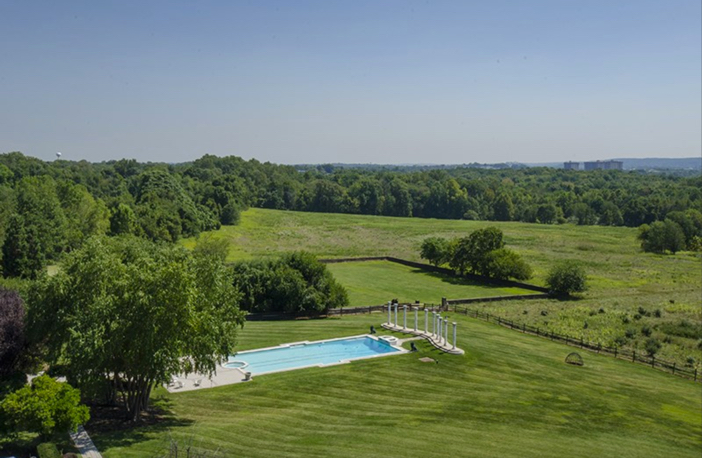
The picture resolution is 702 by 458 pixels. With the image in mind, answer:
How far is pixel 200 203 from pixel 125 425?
99.3 meters

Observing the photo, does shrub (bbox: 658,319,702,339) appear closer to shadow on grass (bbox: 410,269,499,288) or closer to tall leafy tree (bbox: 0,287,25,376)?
shadow on grass (bbox: 410,269,499,288)

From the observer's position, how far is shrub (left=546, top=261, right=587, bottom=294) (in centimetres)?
6322

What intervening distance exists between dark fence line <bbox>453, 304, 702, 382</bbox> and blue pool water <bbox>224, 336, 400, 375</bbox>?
556 inches

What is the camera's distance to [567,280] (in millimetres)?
63281

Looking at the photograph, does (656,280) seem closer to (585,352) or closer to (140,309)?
(585,352)

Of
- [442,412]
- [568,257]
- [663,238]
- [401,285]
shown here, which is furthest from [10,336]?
[663,238]

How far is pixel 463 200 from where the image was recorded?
165 metres

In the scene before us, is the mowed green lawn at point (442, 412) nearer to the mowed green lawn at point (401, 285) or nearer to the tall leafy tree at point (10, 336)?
the tall leafy tree at point (10, 336)

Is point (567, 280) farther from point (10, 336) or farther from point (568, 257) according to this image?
point (10, 336)

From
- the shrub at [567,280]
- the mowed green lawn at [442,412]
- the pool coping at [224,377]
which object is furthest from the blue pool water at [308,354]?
the shrub at [567,280]

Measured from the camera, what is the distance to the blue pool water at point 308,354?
107 feet

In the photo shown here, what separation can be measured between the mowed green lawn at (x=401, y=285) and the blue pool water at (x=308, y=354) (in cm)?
1665

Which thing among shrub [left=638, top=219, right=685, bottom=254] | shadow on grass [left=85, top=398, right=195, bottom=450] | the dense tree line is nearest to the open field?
shrub [left=638, top=219, right=685, bottom=254]

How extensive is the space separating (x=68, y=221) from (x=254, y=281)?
119ft
